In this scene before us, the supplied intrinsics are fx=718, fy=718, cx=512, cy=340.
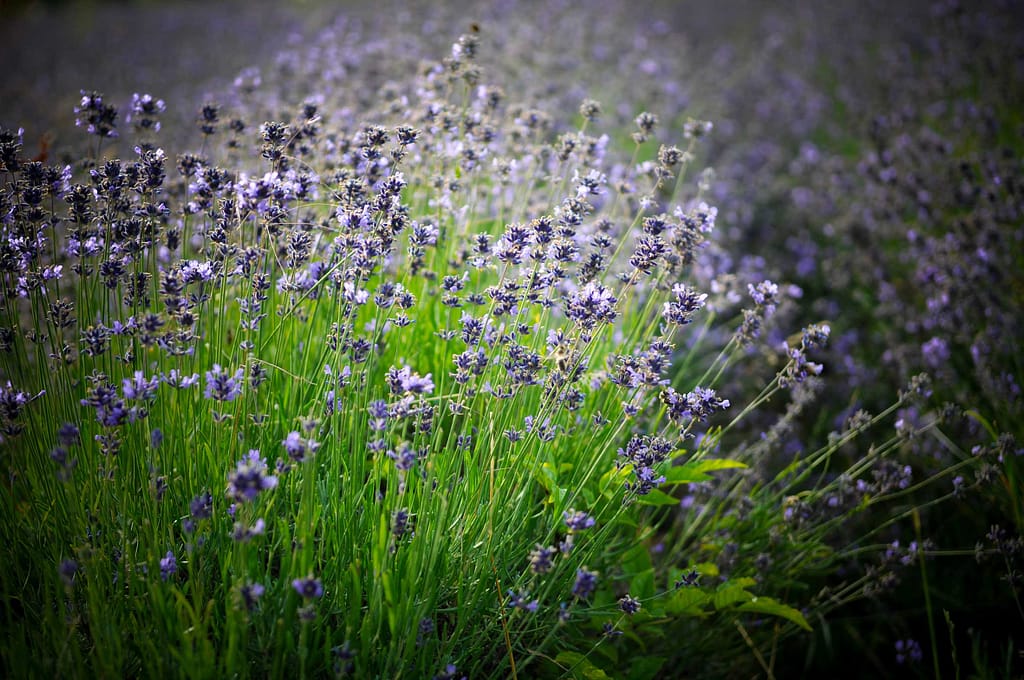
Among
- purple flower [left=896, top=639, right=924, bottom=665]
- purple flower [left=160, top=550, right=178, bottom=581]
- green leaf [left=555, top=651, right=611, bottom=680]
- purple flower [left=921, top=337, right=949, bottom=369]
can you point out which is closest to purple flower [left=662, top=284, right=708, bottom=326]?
green leaf [left=555, top=651, right=611, bottom=680]

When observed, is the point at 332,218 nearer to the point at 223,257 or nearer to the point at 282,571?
the point at 223,257

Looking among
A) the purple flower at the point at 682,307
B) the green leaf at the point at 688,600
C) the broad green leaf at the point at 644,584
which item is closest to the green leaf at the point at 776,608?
the green leaf at the point at 688,600

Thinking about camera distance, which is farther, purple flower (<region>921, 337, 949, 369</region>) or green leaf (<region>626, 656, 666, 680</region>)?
purple flower (<region>921, 337, 949, 369</region>)

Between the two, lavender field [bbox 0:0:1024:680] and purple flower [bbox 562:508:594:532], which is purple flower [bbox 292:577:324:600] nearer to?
lavender field [bbox 0:0:1024:680]

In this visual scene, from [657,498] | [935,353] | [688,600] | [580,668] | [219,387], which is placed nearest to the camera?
[219,387]

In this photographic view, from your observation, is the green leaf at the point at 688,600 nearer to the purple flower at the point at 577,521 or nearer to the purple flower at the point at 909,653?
the purple flower at the point at 577,521

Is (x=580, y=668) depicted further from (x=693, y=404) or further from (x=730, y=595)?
(x=693, y=404)

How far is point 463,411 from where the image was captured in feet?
6.91

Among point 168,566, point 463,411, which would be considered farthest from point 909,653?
point 168,566

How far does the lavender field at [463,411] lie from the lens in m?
1.58

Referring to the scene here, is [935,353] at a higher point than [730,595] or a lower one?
higher

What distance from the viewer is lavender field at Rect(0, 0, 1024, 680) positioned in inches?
62.1

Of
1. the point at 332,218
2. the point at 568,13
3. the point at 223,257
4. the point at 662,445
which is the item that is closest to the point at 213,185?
the point at 223,257

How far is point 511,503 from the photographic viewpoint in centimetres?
184
